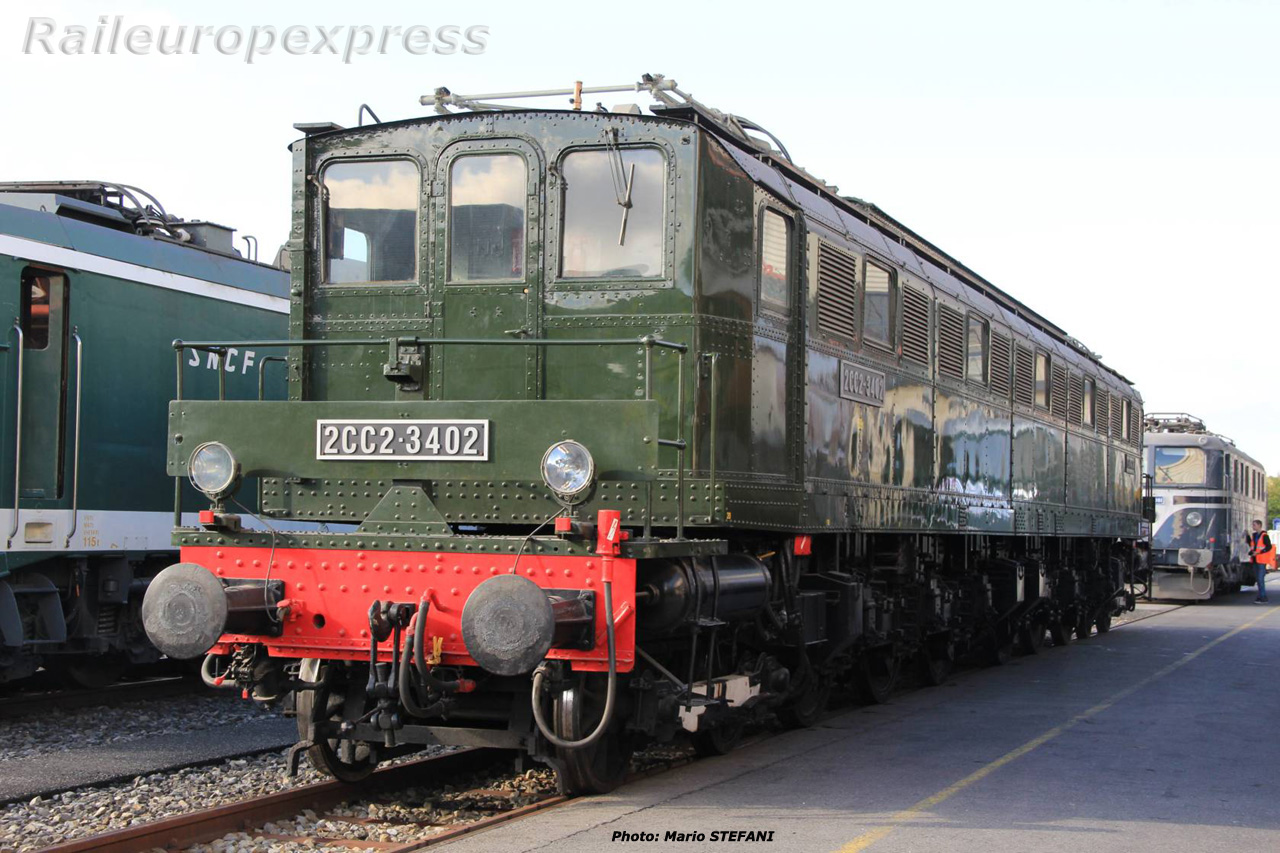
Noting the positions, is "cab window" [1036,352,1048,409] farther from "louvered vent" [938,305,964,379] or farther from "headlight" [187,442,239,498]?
"headlight" [187,442,239,498]

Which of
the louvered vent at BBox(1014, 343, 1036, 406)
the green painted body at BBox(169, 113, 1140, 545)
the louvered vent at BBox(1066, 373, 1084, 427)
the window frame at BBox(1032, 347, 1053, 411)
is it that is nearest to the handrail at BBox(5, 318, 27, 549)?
the green painted body at BBox(169, 113, 1140, 545)

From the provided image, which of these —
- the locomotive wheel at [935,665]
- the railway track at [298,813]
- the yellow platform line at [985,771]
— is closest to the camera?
the railway track at [298,813]

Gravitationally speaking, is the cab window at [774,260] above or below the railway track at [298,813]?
above

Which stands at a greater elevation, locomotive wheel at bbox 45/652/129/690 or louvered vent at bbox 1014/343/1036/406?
louvered vent at bbox 1014/343/1036/406

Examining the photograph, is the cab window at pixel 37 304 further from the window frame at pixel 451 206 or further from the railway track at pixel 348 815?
the railway track at pixel 348 815

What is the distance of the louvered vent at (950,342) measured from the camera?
1169cm

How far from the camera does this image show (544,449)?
666 centimetres

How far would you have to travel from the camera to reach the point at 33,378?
32.6 ft

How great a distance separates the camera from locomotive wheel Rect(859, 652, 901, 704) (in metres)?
11.2

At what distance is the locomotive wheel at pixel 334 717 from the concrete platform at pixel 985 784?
3.74 ft

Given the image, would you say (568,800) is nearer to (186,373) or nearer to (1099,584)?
(186,373)

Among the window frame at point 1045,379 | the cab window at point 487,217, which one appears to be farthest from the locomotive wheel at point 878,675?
the cab window at point 487,217

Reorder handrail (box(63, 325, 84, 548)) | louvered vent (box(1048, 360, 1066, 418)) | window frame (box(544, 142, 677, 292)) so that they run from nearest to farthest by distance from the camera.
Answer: window frame (box(544, 142, 677, 292)) < handrail (box(63, 325, 84, 548)) < louvered vent (box(1048, 360, 1066, 418))

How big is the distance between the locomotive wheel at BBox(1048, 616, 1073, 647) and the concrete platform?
16.7ft
